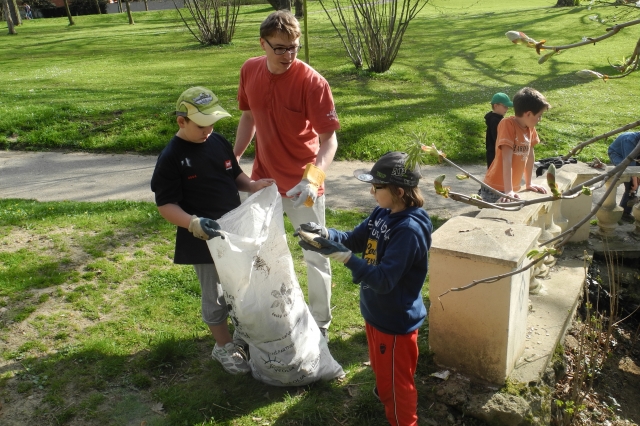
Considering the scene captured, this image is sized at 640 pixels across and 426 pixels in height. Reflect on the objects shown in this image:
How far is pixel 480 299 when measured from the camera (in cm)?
301

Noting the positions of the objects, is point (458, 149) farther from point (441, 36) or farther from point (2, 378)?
point (441, 36)

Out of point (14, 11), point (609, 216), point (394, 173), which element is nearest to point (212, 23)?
point (609, 216)

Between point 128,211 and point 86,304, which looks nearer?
point 86,304

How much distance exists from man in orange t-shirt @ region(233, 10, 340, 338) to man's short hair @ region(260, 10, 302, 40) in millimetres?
14

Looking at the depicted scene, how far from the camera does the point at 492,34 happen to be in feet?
65.0

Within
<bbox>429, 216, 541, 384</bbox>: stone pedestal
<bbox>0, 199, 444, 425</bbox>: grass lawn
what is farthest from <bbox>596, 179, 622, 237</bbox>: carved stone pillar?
<bbox>429, 216, 541, 384</bbox>: stone pedestal

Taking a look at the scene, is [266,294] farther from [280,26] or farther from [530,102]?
[530,102]

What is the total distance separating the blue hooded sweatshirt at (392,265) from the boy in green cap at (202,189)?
689 millimetres

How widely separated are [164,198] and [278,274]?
69 centimetres

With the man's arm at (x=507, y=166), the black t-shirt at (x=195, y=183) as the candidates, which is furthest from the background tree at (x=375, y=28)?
the black t-shirt at (x=195, y=183)

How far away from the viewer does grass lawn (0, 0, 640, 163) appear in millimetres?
8516

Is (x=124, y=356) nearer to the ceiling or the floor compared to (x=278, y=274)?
nearer to the floor

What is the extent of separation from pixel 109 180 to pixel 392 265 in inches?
216

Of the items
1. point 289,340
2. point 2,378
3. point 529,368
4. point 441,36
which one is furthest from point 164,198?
point 441,36
